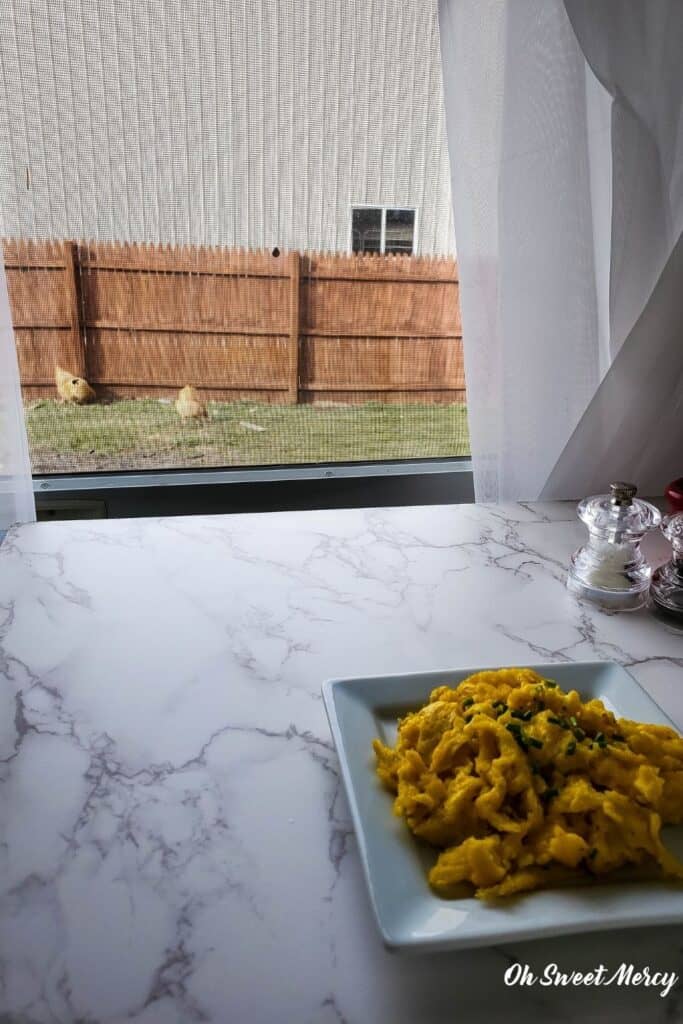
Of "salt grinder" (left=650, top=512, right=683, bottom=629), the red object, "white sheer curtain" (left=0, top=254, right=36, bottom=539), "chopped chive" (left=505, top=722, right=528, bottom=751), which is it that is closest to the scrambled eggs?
"chopped chive" (left=505, top=722, right=528, bottom=751)

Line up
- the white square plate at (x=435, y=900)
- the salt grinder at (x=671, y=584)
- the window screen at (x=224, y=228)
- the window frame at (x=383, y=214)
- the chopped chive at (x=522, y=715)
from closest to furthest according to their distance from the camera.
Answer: the white square plate at (x=435, y=900), the chopped chive at (x=522, y=715), the salt grinder at (x=671, y=584), the window screen at (x=224, y=228), the window frame at (x=383, y=214)

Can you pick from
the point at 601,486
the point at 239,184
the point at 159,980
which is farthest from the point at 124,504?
the point at 159,980

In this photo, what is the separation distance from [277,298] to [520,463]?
1.52 ft

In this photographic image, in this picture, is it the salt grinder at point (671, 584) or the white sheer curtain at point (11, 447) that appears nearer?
the salt grinder at point (671, 584)

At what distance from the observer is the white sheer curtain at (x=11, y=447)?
108 centimetres

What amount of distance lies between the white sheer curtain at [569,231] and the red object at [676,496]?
116mm

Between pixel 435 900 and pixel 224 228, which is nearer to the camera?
pixel 435 900

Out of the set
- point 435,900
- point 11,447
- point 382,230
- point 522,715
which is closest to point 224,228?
point 382,230

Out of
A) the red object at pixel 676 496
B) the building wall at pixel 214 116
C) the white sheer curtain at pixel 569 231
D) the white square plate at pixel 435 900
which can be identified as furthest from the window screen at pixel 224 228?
the white square plate at pixel 435 900

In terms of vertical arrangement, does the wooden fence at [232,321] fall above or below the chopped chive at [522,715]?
above

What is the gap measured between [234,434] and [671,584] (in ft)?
2.42

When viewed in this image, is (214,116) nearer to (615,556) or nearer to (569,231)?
(569,231)

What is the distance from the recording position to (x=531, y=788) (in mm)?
532

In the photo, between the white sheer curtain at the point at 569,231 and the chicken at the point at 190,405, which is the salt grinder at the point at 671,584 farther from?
the chicken at the point at 190,405
